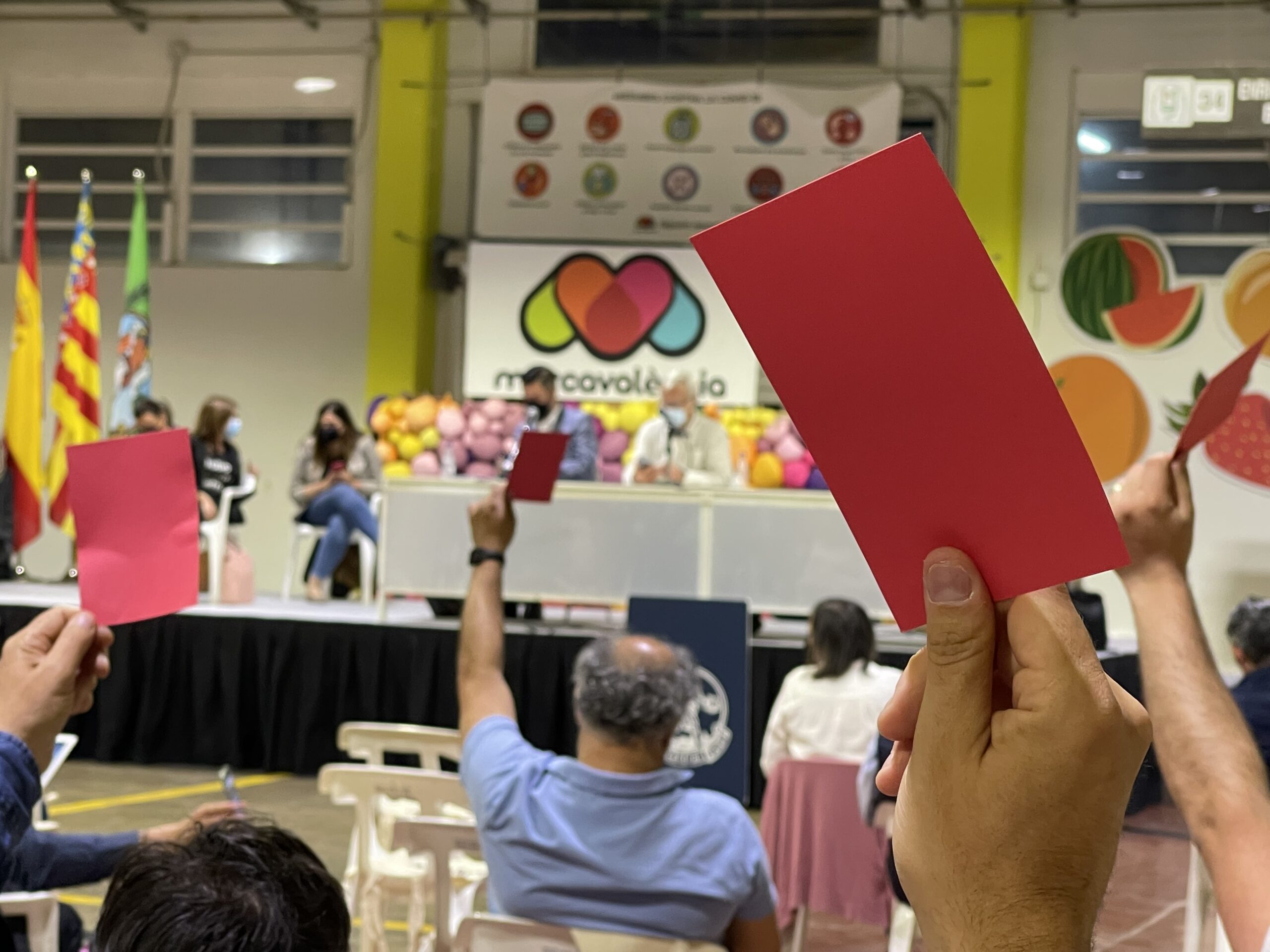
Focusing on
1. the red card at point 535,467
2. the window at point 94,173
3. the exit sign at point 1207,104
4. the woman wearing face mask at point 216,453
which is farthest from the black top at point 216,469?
the exit sign at point 1207,104

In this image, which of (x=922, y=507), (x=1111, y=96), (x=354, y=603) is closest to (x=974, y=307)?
(x=922, y=507)

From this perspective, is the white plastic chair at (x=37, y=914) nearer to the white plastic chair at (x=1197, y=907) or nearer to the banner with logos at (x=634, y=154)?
the white plastic chair at (x=1197, y=907)

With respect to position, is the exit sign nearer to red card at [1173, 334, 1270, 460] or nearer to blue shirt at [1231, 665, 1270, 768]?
blue shirt at [1231, 665, 1270, 768]

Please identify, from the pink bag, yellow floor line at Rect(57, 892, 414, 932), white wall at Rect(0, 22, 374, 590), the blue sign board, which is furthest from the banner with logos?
yellow floor line at Rect(57, 892, 414, 932)

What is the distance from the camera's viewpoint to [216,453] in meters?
6.79

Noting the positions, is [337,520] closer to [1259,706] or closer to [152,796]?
[152,796]

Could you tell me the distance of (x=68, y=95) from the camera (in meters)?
10.1

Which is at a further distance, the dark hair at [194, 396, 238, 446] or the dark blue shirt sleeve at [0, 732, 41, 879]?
the dark hair at [194, 396, 238, 446]

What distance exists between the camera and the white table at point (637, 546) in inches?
215

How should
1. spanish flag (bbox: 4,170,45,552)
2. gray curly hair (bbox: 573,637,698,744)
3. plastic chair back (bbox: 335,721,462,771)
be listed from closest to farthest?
gray curly hair (bbox: 573,637,698,744), plastic chair back (bbox: 335,721,462,771), spanish flag (bbox: 4,170,45,552)

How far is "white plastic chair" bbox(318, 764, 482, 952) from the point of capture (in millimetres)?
2576

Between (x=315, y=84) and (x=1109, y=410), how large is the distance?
6426mm

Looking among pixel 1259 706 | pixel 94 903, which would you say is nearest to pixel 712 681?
pixel 94 903

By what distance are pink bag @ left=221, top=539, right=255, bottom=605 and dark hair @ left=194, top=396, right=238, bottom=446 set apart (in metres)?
0.72
